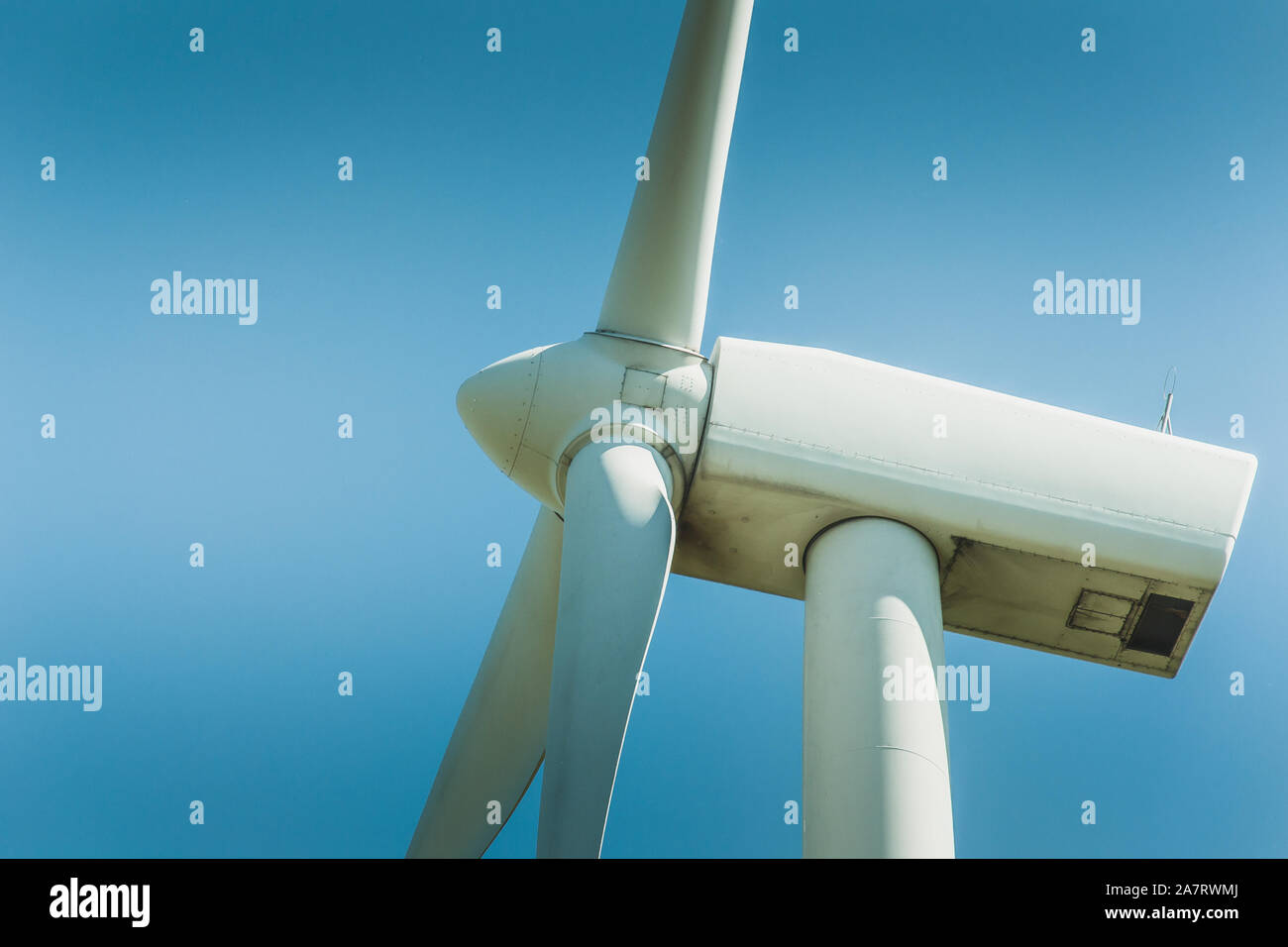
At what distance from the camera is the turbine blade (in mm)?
14359

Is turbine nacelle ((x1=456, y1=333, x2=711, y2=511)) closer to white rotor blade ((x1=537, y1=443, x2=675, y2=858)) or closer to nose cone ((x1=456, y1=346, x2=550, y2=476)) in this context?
nose cone ((x1=456, y1=346, x2=550, y2=476))

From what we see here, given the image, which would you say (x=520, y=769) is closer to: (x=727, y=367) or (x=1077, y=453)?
(x=727, y=367)

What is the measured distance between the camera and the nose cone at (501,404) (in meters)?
14.9

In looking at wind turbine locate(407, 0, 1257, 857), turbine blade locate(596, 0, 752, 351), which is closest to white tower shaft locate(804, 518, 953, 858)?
wind turbine locate(407, 0, 1257, 857)

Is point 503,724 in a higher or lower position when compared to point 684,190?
lower

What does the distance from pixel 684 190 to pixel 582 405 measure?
2542 millimetres

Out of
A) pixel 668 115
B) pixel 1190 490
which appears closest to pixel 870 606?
pixel 1190 490

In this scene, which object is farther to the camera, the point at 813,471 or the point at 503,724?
the point at 503,724

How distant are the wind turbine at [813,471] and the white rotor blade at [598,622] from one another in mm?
46

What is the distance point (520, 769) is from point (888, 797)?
5157 millimetres

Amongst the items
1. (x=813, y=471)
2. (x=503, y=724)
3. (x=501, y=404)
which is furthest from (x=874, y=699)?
(x=501, y=404)

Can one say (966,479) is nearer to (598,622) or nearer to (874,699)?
(874,699)

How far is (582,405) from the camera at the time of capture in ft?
48.1

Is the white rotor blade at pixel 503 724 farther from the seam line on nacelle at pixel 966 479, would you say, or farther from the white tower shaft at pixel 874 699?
the white tower shaft at pixel 874 699
